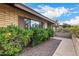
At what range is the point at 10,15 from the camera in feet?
23.5

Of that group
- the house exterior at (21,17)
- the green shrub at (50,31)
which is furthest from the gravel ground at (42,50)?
the house exterior at (21,17)

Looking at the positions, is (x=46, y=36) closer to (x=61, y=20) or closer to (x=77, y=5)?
(x=61, y=20)

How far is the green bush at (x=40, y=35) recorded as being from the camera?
25.9 feet

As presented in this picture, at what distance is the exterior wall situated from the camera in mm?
6640

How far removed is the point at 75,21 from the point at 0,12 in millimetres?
2875

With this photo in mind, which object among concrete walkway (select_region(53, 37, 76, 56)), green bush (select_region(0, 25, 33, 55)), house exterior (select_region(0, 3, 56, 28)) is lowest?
concrete walkway (select_region(53, 37, 76, 56))

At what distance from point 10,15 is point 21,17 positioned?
0.86 metres

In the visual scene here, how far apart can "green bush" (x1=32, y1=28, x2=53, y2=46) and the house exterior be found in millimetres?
319

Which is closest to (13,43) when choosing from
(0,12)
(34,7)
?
(0,12)

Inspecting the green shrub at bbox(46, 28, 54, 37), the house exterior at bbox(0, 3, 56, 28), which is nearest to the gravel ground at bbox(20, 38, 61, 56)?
the green shrub at bbox(46, 28, 54, 37)

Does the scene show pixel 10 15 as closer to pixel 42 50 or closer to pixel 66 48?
pixel 42 50

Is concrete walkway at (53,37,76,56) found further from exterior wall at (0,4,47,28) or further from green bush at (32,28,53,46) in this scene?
exterior wall at (0,4,47,28)

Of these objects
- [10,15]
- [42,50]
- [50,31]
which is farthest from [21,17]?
[42,50]

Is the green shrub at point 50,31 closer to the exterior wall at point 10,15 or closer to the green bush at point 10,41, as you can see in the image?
the exterior wall at point 10,15
